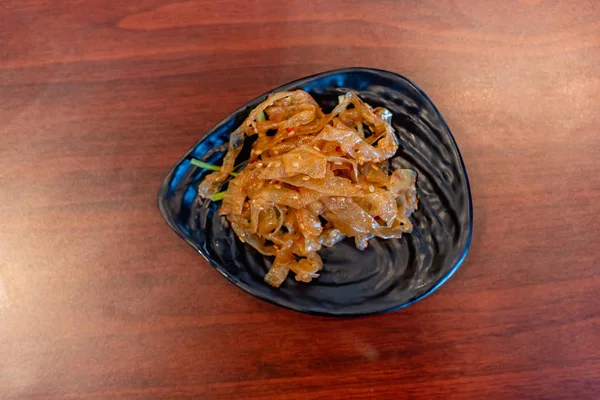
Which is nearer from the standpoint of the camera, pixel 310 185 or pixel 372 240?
pixel 310 185

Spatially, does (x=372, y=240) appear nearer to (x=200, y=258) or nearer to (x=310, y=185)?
(x=310, y=185)

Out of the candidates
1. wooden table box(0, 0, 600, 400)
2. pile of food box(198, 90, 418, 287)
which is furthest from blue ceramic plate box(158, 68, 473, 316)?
wooden table box(0, 0, 600, 400)

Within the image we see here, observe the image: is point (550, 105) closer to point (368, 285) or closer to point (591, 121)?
point (591, 121)

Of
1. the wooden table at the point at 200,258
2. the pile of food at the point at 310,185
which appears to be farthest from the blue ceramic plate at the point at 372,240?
the wooden table at the point at 200,258

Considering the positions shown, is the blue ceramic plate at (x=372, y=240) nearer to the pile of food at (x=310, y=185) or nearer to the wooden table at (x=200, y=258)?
the pile of food at (x=310, y=185)

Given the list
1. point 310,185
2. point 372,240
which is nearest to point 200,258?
point 310,185

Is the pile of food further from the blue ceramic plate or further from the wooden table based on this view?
the wooden table
